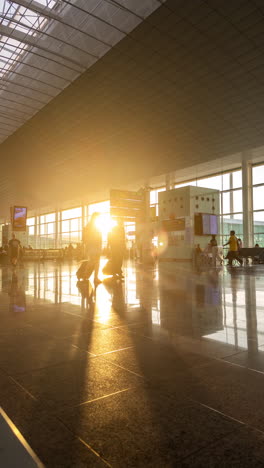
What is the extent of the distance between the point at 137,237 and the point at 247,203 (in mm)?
10823

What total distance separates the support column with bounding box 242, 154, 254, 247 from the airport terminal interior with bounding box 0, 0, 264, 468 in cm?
11

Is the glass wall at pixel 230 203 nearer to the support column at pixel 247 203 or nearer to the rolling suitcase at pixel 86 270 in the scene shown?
the support column at pixel 247 203

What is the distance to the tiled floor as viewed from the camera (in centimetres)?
144

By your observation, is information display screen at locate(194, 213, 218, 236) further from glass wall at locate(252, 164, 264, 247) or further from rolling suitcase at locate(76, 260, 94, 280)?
rolling suitcase at locate(76, 260, 94, 280)

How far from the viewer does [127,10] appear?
12.5 m

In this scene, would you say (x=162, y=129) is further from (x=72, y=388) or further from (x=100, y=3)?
(x=72, y=388)

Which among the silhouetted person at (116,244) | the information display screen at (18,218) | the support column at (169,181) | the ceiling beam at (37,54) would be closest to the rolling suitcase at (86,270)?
the silhouetted person at (116,244)

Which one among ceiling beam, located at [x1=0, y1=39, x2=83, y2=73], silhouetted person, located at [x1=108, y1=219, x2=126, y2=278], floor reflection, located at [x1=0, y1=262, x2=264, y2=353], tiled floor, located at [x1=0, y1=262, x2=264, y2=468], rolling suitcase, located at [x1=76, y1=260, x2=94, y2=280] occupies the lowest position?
floor reflection, located at [x1=0, y1=262, x2=264, y2=353]

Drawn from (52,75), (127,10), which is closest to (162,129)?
(52,75)

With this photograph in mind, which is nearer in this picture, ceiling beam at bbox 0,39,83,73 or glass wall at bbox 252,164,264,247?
ceiling beam at bbox 0,39,83,73

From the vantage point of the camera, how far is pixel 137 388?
6.85ft

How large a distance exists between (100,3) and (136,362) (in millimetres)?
13295

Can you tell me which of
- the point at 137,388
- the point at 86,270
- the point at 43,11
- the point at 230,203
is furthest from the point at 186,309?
the point at 230,203

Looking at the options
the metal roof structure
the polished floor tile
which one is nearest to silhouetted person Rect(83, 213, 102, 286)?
the polished floor tile
